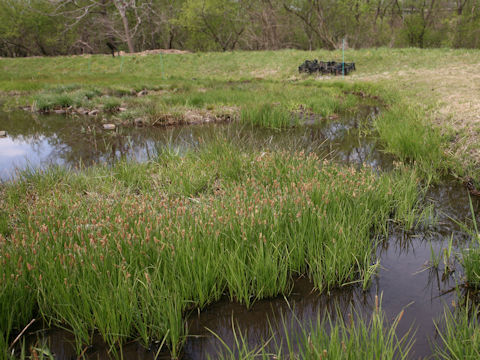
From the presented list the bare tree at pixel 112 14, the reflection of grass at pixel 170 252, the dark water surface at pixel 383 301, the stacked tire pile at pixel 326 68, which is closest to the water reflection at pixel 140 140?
the dark water surface at pixel 383 301

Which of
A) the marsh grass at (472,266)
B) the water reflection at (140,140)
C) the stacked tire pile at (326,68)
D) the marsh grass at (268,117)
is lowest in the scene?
the marsh grass at (472,266)

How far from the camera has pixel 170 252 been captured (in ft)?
11.0

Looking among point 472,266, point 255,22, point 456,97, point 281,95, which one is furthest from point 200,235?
point 255,22

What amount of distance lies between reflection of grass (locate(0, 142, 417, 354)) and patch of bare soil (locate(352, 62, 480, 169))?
255 centimetres

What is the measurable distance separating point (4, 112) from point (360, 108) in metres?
13.3

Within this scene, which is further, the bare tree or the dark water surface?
the bare tree

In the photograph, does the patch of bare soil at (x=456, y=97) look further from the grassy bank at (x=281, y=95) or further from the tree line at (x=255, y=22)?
the tree line at (x=255, y=22)

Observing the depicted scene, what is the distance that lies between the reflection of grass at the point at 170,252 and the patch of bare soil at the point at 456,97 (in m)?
2.55

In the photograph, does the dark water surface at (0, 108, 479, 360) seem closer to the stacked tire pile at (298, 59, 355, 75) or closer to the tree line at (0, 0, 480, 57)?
the stacked tire pile at (298, 59, 355, 75)

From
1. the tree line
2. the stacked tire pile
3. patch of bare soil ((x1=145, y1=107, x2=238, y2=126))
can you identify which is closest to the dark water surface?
patch of bare soil ((x1=145, y1=107, x2=238, y2=126))

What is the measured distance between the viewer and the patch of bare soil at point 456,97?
268 inches

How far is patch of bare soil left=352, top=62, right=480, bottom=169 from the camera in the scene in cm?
681

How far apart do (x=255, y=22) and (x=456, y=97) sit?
39888 mm

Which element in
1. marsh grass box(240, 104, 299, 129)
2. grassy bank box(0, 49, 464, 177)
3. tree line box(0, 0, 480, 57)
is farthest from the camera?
tree line box(0, 0, 480, 57)
